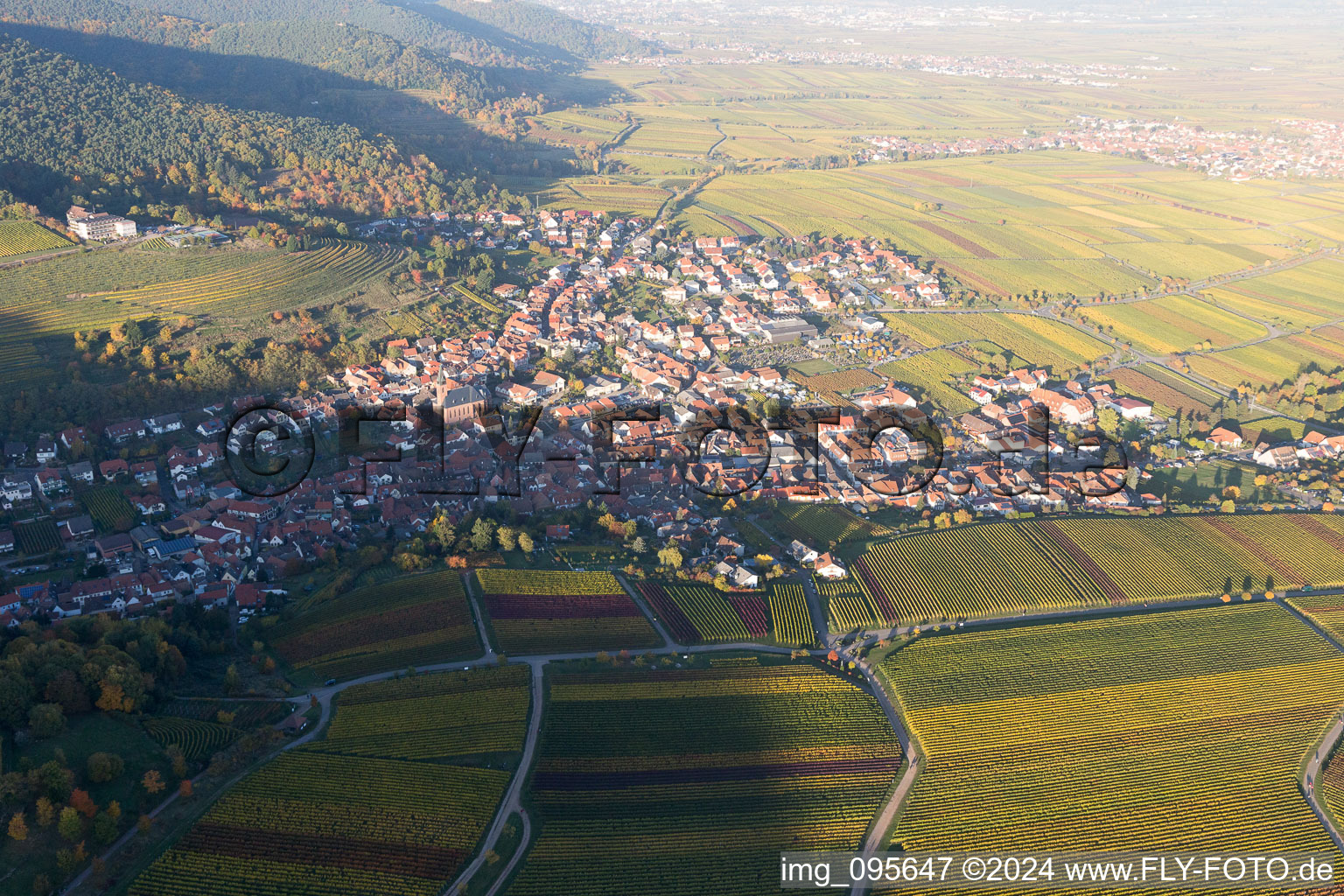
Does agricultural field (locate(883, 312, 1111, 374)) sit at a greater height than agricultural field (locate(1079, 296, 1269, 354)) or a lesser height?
lesser

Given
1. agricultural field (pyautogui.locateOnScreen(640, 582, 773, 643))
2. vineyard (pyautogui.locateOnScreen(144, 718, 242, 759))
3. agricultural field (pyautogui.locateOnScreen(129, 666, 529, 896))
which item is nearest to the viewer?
agricultural field (pyautogui.locateOnScreen(129, 666, 529, 896))

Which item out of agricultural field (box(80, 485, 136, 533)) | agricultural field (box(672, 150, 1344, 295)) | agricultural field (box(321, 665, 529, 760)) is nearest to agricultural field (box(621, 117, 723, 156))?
agricultural field (box(672, 150, 1344, 295))

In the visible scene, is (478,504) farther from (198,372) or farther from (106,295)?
(106,295)

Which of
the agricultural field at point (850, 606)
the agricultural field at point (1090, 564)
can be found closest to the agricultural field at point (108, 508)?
the agricultural field at point (850, 606)

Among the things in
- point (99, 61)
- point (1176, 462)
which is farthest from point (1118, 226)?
point (99, 61)

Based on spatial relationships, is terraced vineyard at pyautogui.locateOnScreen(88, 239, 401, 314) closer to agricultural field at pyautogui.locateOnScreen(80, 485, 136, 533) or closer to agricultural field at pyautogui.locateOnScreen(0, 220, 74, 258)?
agricultural field at pyautogui.locateOnScreen(0, 220, 74, 258)
